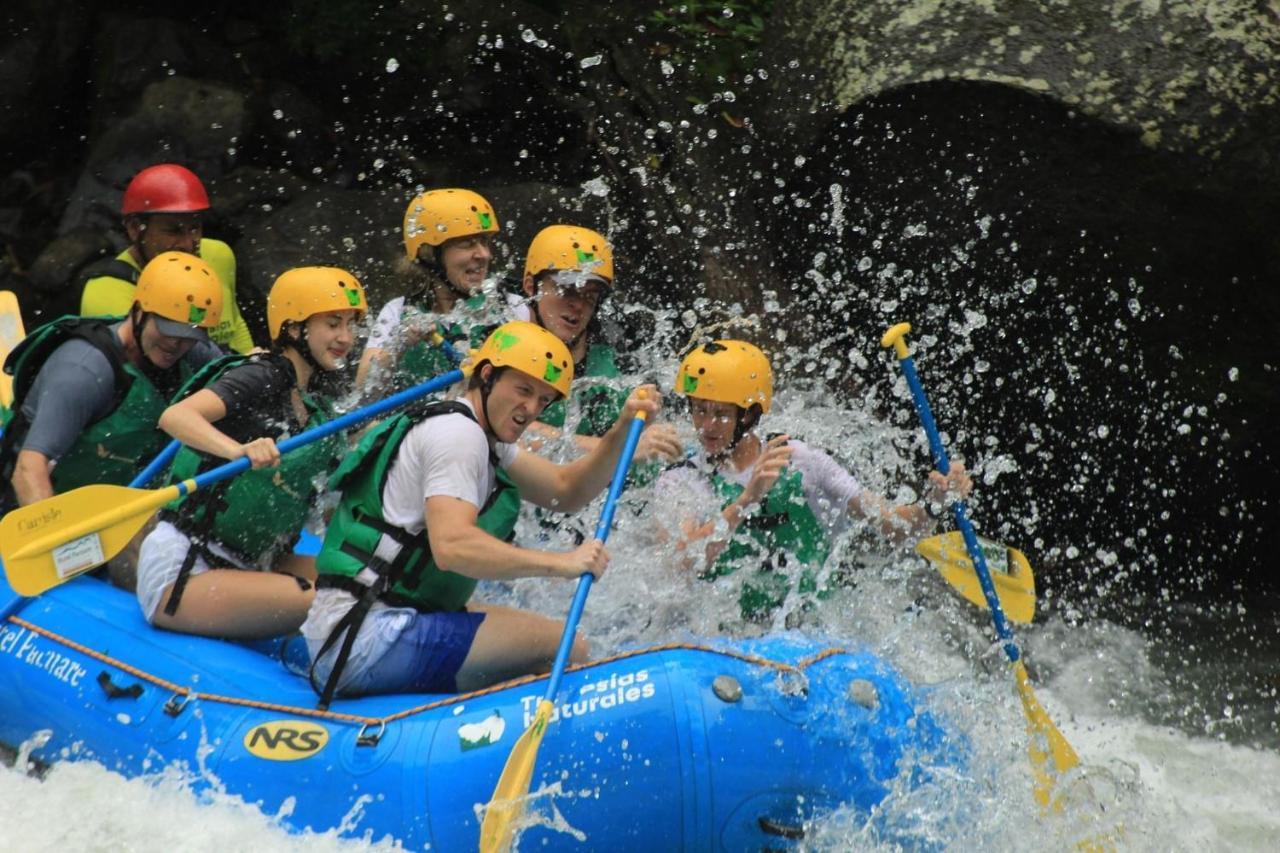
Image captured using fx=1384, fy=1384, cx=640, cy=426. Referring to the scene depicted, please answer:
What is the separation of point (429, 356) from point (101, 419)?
4.54ft

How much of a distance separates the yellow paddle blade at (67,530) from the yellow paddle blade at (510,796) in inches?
63.5

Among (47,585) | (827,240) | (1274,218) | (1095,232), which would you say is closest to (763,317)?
(827,240)

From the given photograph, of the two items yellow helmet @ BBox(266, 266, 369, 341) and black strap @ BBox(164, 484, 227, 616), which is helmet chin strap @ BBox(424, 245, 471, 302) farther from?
black strap @ BBox(164, 484, 227, 616)

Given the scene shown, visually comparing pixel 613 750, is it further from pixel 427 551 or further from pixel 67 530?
pixel 67 530

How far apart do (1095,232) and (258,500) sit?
403cm

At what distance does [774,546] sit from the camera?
4.80m

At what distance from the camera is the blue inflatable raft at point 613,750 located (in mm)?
3938

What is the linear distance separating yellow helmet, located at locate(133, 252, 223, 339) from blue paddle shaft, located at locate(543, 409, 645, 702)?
5.78ft

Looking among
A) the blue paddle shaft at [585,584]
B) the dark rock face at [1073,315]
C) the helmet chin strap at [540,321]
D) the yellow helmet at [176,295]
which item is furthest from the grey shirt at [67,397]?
the dark rock face at [1073,315]

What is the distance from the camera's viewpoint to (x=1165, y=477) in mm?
6801

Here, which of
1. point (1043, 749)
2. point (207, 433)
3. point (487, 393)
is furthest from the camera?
point (207, 433)

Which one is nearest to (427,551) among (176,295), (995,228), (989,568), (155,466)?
(155,466)

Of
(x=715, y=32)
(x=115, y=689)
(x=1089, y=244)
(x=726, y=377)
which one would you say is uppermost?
(x=715, y=32)

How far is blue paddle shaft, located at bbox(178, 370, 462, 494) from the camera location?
467cm
